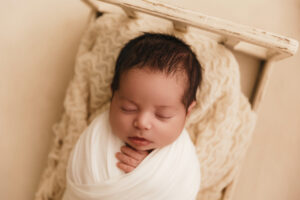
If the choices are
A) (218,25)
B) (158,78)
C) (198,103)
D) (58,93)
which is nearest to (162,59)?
(158,78)

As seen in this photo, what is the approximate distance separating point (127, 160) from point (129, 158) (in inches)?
0.4

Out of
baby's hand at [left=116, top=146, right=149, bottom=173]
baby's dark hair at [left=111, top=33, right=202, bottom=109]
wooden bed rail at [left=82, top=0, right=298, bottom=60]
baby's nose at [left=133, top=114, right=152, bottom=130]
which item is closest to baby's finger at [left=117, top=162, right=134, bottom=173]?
baby's hand at [left=116, top=146, right=149, bottom=173]

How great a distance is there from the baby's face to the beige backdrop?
56 cm

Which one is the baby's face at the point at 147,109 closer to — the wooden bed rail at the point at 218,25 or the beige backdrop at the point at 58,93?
the wooden bed rail at the point at 218,25

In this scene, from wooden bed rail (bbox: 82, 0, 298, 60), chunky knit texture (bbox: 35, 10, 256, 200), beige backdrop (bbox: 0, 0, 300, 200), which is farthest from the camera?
beige backdrop (bbox: 0, 0, 300, 200)

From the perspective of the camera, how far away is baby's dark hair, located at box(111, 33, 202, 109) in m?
0.75

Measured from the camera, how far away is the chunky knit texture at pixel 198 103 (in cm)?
99

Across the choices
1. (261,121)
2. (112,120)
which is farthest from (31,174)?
(261,121)

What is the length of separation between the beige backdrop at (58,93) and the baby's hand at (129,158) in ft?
1.78

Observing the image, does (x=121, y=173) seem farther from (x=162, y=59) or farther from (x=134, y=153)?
(x=162, y=59)

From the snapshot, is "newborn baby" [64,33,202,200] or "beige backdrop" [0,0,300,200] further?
"beige backdrop" [0,0,300,200]

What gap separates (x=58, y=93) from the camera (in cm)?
123

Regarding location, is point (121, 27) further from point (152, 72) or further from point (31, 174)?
point (31, 174)

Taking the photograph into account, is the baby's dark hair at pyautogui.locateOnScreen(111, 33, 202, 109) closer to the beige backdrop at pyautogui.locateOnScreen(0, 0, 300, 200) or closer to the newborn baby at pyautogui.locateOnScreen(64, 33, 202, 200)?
the newborn baby at pyautogui.locateOnScreen(64, 33, 202, 200)
